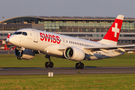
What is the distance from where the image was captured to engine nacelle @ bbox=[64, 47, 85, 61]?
36.1 meters

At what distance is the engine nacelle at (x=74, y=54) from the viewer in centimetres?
3609

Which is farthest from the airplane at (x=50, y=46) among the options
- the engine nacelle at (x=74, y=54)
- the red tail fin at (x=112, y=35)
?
the red tail fin at (x=112, y=35)

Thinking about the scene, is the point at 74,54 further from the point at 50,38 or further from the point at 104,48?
the point at 104,48

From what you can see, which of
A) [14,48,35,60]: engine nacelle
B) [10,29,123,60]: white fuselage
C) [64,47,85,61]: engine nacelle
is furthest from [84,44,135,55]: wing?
[14,48,35,60]: engine nacelle

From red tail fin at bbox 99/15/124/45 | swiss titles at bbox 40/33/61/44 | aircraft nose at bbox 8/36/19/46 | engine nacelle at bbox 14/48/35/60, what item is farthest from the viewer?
red tail fin at bbox 99/15/124/45

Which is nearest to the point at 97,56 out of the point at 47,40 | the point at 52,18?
the point at 47,40

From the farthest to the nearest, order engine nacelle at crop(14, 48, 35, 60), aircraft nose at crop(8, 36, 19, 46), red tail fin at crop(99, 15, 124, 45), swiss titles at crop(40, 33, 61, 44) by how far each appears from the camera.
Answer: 1. red tail fin at crop(99, 15, 124, 45)
2. engine nacelle at crop(14, 48, 35, 60)
3. swiss titles at crop(40, 33, 61, 44)
4. aircraft nose at crop(8, 36, 19, 46)

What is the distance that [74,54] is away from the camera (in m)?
36.0

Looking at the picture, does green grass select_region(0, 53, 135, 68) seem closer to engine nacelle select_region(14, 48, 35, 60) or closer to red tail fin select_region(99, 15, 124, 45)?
engine nacelle select_region(14, 48, 35, 60)

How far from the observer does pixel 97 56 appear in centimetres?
4225

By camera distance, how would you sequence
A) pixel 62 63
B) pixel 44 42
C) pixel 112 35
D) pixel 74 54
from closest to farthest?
pixel 74 54, pixel 44 42, pixel 112 35, pixel 62 63

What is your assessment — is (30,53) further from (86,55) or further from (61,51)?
(86,55)

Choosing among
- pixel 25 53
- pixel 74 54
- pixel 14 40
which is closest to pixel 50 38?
pixel 74 54

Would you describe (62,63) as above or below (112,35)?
below
